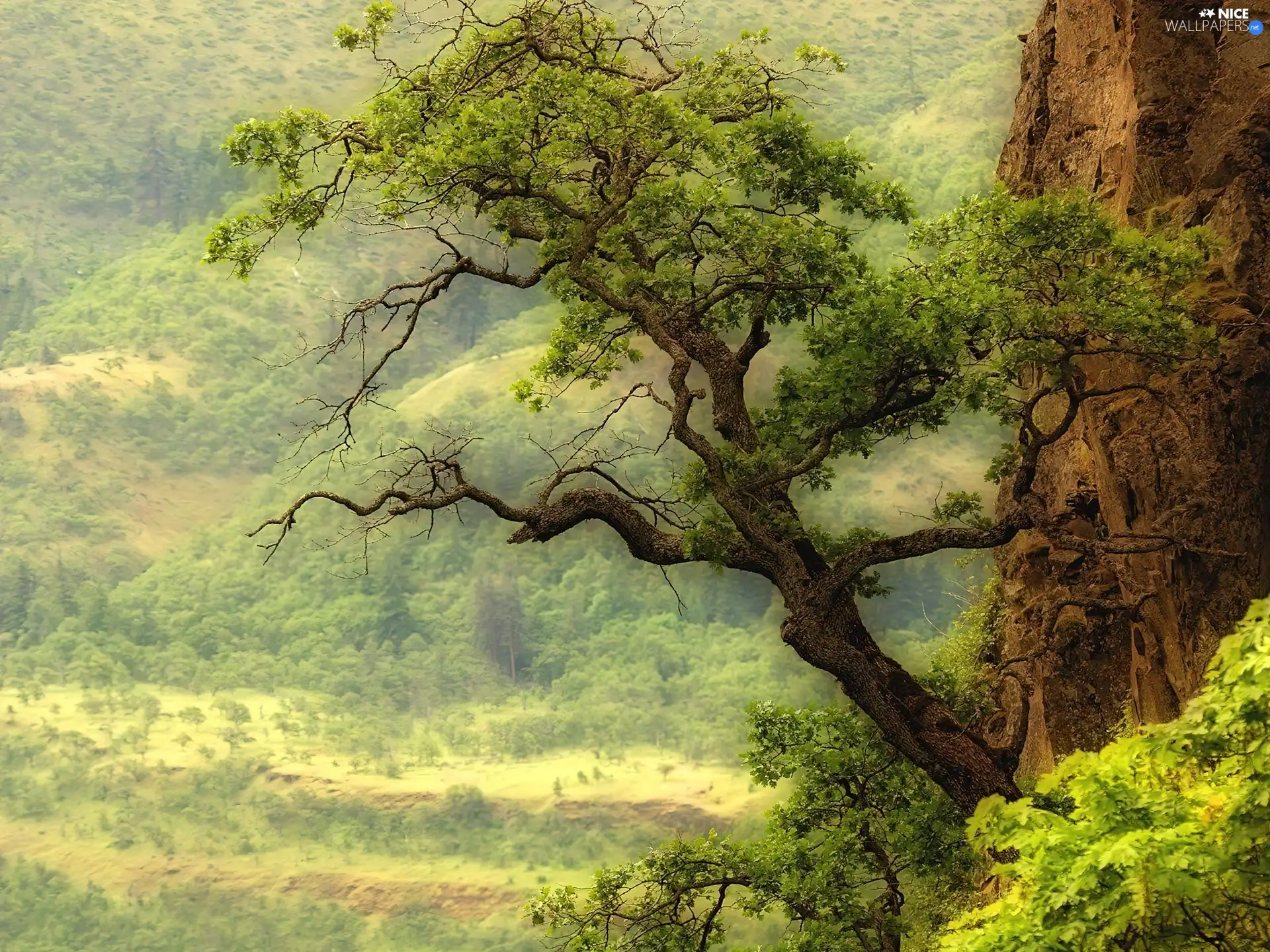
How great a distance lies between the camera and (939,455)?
162ft

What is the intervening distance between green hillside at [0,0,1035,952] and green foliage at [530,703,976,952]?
30319 millimetres

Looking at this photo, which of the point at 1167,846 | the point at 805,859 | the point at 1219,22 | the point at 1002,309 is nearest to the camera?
the point at 1167,846

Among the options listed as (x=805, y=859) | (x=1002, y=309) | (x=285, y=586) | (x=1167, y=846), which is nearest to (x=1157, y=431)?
(x=1002, y=309)

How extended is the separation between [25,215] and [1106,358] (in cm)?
8012

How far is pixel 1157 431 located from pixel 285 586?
196 feet

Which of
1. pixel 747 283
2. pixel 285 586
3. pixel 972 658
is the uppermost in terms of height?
pixel 285 586

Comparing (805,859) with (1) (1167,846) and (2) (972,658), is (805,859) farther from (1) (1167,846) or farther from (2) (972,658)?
(1) (1167,846)

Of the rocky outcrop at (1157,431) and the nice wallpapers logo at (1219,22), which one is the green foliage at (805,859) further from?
the nice wallpapers logo at (1219,22)

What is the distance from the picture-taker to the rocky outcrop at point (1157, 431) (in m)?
9.95

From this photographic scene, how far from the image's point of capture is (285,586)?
2628 inches

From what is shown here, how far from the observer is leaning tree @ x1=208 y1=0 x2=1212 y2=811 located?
963 centimetres

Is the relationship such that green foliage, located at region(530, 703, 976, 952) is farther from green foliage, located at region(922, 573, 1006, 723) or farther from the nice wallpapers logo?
the nice wallpapers logo

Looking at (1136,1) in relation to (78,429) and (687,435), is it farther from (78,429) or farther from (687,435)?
(78,429)

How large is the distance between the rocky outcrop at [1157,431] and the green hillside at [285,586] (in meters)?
29.1
